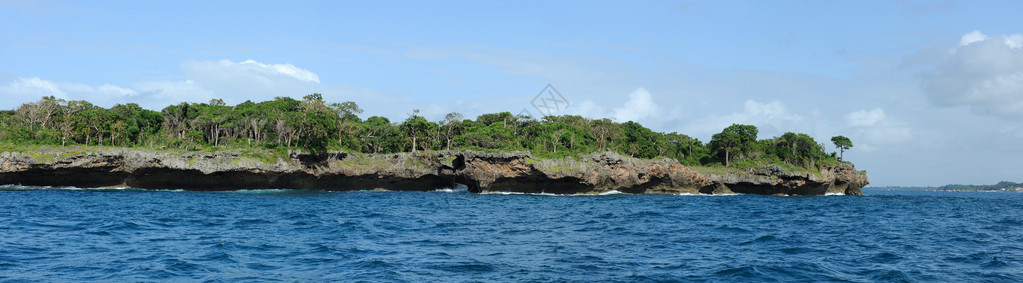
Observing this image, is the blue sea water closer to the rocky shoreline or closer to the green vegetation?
the rocky shoreline

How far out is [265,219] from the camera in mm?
23734

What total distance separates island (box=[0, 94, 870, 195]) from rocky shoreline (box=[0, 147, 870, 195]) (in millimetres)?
112

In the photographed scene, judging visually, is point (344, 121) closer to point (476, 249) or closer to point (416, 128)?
point (416, 128)

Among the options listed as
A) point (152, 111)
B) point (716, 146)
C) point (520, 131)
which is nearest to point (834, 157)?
point (716, 146)

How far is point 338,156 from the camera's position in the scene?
6081cm

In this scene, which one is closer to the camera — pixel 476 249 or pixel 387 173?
pixel 476 249

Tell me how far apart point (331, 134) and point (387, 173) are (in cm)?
756

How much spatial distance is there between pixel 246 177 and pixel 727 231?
1836 inches

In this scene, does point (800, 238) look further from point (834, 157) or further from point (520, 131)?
point (834, 157)

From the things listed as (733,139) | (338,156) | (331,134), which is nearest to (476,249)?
(338,156)

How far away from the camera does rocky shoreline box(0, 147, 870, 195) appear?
170 ft

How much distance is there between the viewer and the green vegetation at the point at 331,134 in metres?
59.6

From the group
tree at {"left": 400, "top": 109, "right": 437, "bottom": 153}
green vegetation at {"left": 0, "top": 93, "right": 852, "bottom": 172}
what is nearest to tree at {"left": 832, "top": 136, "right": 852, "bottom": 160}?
green vegetation at {"left": 0, "top": 93, "right": 852, "bottom": 172}

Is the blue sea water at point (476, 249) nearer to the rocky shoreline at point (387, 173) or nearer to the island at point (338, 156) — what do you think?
the rocky shoreline at point (387, 173)
